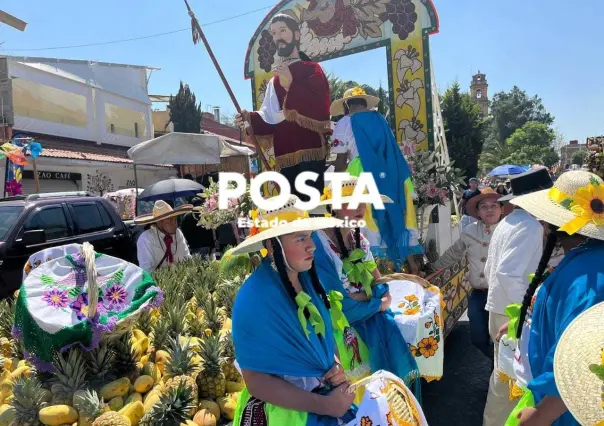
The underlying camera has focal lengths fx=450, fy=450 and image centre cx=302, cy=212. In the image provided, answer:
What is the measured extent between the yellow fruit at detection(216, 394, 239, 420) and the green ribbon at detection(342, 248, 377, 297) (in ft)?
3.46

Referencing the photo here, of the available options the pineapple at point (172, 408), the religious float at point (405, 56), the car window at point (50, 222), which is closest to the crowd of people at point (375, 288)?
the pineapple at point (172, 408)

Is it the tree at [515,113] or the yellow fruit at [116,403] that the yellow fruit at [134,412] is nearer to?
the yellow fruit at [116,403]

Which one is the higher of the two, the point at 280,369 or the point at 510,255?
the point at 510,255

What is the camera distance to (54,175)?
51.2 feet

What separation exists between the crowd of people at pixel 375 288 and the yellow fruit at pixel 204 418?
841mm

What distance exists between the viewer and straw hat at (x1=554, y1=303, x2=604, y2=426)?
4.04 ft

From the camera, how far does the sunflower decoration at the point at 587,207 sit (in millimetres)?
1636

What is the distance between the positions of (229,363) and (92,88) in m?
20.9

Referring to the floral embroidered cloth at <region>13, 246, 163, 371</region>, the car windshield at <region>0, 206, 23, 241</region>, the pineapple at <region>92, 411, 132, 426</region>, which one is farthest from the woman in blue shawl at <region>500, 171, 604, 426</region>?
the car windshield at <region>0, 206, 23, 241</region>

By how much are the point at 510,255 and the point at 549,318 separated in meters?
1.31

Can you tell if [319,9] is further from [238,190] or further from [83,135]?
[83,135]

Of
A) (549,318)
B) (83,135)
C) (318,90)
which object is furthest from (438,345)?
(83,135)

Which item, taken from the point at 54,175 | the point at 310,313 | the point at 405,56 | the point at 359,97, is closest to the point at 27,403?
the point at 310,313

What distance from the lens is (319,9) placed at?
670cm
